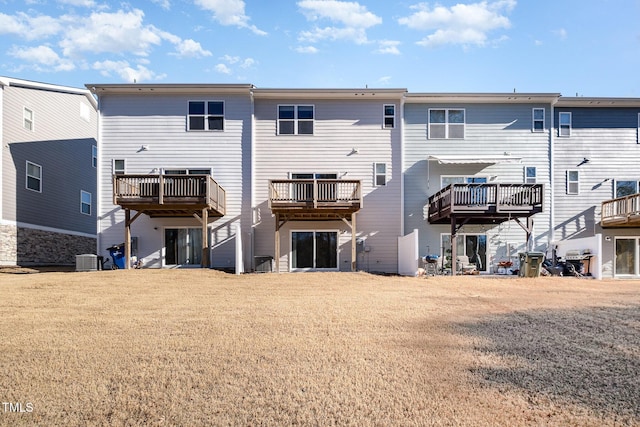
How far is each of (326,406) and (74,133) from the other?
22566 mm

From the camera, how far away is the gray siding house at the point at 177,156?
1619 cm

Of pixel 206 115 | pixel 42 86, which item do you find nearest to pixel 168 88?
pixel 206 115

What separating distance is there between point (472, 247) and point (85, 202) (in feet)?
67.4

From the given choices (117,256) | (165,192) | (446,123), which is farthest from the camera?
(446,123)

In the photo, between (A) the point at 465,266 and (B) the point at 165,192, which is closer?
(B) the point at 165,192

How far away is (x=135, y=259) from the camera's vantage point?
51.7ft

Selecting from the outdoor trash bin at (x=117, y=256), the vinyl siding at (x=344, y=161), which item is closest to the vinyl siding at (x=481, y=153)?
the vinyl siding at (x=344, y=161)

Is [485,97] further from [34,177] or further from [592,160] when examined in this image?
[34,177]

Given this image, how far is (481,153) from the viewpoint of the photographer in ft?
56.0

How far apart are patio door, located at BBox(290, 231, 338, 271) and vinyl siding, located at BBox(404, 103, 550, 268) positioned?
329 centimetres

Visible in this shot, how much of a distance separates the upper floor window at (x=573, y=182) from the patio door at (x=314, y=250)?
1040 cm

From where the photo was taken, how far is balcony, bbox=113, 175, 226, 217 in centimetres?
1419

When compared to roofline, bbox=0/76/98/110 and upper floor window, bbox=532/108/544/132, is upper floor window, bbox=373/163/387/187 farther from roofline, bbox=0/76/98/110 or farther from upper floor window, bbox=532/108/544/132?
roofline, bbox=0/76/98/110

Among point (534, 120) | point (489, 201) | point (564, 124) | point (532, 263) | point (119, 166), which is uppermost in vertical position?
point (534, 120)
